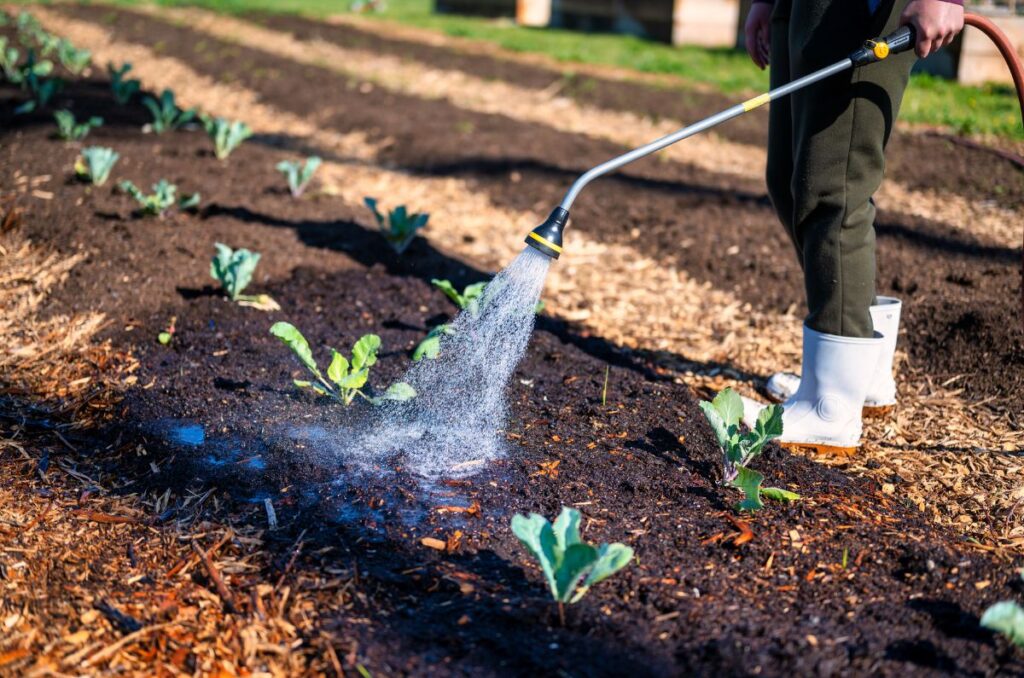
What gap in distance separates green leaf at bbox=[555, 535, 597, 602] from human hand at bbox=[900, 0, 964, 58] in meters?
1.62

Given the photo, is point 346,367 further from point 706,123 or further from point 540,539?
point 706,123

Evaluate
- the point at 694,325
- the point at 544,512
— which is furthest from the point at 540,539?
the point at 694,325

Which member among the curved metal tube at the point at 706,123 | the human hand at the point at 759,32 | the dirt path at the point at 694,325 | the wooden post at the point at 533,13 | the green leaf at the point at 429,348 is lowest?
the dirt path at the point at 694,325

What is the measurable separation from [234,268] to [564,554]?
2.39 m

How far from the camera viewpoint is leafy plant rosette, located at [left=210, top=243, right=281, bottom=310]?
12.6 ft

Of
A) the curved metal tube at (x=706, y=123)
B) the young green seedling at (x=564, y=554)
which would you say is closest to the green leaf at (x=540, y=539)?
the young green seedling at (x=564, y=554)

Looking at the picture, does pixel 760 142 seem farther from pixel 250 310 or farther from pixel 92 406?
pixel 92 406

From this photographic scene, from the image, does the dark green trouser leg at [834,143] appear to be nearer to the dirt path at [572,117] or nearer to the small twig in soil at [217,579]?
the small twig in soil at [217,579]

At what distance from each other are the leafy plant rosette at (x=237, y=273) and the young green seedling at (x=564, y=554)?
2216mm

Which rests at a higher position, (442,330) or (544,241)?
(544,241)

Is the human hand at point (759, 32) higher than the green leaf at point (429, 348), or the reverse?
the human hand at point (759, 32)

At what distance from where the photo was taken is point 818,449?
3.10 m

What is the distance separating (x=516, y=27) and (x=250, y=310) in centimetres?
1444

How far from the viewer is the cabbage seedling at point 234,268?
12.6 ft
